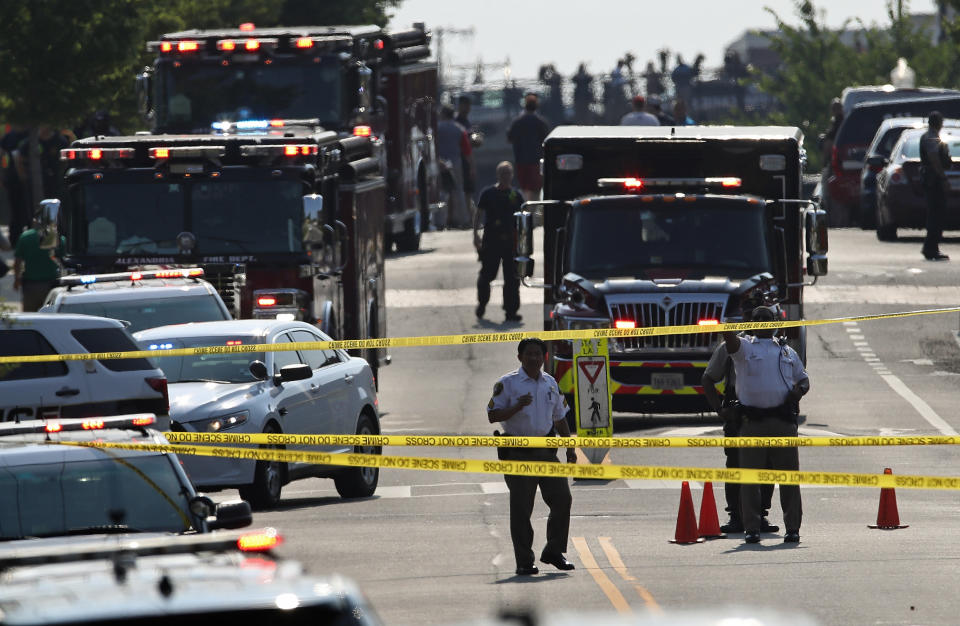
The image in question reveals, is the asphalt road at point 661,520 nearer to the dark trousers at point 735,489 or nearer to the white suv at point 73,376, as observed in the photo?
the dark trousers at point 735,489

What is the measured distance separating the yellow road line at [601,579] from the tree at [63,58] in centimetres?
1893

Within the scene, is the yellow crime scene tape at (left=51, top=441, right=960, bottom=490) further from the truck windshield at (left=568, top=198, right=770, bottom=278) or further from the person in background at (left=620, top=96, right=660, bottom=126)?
the person in background at (left=620, top=96, right=660, bottom=126)

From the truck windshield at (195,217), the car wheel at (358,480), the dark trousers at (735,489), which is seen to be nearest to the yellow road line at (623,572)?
the dark trousers at (735,489)

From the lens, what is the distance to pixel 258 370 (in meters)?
16.4

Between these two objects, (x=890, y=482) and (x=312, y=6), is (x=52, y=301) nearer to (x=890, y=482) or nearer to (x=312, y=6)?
(x=890, y=482)

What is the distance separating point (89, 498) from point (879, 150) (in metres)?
27.0

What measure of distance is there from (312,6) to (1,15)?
24292 mm

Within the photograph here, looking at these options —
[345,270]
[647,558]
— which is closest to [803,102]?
[345,270]

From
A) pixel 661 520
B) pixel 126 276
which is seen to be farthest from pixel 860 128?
pixel 661 520

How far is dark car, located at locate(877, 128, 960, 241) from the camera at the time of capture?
3216 centimetres

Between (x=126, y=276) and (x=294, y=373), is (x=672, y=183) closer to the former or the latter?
(x=126, y=276)

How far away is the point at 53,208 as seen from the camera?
65.8ft

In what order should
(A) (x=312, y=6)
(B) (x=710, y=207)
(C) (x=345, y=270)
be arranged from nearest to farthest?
(B) (x=710, y=207), (C) (x=345, y=270), (A) (x=312, y=6)

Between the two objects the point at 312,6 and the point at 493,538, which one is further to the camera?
the point at 312,6
